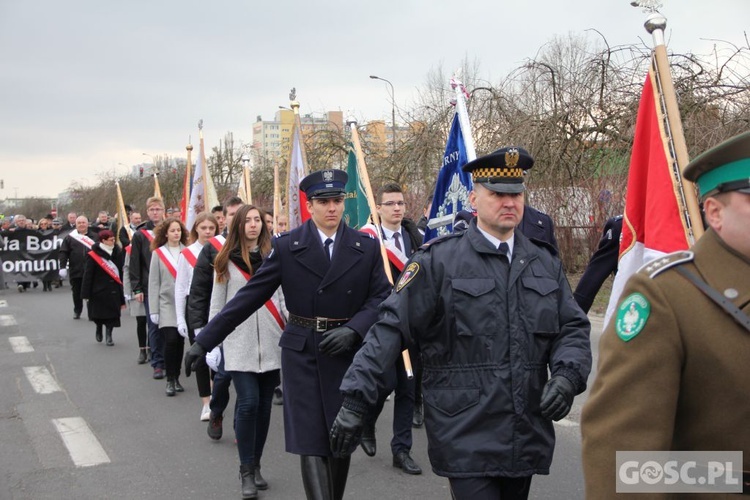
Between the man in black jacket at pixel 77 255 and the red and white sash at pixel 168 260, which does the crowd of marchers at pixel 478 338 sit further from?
the man in black jacket at pixel 77 255

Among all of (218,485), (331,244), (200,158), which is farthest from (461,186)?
(200,158)

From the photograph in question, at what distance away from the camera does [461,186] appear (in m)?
6.17

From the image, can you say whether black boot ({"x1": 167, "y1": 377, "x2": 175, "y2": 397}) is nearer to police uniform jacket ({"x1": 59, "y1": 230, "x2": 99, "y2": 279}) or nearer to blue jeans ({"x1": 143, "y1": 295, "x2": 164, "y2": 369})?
blue jeans ({"x1": 143, "y1": 295, "x2": 164, "y2": 369})

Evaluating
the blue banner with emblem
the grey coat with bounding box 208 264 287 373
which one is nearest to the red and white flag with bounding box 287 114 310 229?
the blue banner with emblem

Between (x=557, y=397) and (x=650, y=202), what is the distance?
1.45 metres

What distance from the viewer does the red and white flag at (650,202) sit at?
380 cm

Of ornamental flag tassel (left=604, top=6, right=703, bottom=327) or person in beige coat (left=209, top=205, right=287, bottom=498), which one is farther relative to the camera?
person in beige coat (left=209, top=205, right=287, bottom=498)

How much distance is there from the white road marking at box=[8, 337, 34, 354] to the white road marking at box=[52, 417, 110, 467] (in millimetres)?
4515

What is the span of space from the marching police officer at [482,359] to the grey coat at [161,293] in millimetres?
5734

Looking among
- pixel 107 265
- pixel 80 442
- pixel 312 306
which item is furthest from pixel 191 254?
pixel 107 265

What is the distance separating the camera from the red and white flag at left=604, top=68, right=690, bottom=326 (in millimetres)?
3805

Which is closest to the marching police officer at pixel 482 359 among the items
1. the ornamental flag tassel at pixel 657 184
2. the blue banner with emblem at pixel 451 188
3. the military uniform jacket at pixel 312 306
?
the ornamental flag tassel at pixel 657 184

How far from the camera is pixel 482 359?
313 cm

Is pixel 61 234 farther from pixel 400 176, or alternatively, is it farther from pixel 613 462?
pixel 613 462
